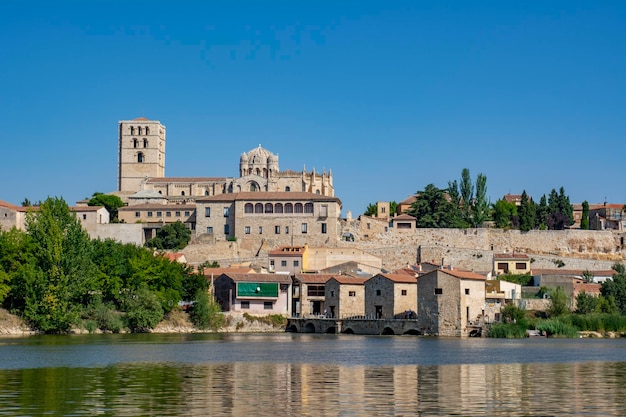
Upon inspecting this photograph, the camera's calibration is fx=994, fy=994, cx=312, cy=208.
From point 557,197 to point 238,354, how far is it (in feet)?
212

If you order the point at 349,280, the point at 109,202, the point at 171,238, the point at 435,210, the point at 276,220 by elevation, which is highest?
the point at 109,202

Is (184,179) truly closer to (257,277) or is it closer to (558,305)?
(257,277)

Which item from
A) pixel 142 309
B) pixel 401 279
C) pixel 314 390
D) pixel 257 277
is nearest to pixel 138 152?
pixel 257 277

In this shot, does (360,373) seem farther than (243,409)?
Yes

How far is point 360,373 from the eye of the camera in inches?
1150

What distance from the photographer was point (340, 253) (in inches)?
3031

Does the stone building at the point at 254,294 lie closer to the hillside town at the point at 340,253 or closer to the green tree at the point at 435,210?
A: the hillside town at the point at 340,253

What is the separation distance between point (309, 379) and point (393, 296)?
2948cm

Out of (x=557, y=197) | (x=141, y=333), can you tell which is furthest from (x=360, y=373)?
(x=557, y=197)

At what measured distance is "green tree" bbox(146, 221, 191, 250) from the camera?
80.4 m

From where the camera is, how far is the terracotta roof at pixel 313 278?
64.5m

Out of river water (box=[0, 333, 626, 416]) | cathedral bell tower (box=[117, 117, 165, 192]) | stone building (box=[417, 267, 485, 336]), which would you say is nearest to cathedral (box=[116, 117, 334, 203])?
cathedral bell tower (box=[117, 117, 165, 192])

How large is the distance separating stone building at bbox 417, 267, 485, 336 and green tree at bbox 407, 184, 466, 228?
33939mm

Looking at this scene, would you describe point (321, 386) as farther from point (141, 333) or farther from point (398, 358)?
point (141, 333)
